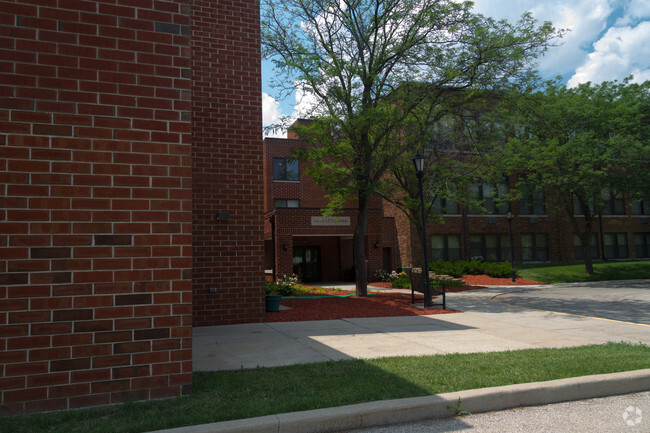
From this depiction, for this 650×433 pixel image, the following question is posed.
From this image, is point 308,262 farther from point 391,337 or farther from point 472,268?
point 391,337

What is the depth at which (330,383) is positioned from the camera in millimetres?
4801

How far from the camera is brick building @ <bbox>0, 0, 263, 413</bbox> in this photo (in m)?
4.11

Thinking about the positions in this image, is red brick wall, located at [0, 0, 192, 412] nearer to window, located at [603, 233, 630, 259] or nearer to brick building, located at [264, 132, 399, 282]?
brick building, located at [264, 132, 399, 282]

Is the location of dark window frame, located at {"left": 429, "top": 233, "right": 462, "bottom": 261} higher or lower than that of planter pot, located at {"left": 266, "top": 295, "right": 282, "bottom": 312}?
higher

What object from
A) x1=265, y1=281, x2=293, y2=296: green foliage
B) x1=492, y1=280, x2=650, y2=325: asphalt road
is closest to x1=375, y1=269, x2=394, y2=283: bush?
x1=492, y1=280, x2=650, y2=325: asphalt road

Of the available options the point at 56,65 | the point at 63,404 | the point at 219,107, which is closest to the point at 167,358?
the point at 63,404

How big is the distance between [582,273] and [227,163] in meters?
23.2

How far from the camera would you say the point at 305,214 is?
24.3 metres

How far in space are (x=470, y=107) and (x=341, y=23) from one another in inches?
210

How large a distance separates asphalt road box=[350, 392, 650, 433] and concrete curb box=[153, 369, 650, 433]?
0.07 metres

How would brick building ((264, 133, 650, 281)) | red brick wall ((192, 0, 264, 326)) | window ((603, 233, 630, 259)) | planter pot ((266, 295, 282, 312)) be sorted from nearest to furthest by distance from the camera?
red brick wall ((192, 0, 264, 326))
planter pot ((266, 295, 282, 312))
brick building ((264, 133, 650, 281))
window ((603, 233, 630, 259))

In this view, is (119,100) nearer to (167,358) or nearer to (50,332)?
(50,332)

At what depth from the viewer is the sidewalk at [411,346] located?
400cm

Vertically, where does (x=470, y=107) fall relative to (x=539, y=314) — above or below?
above
